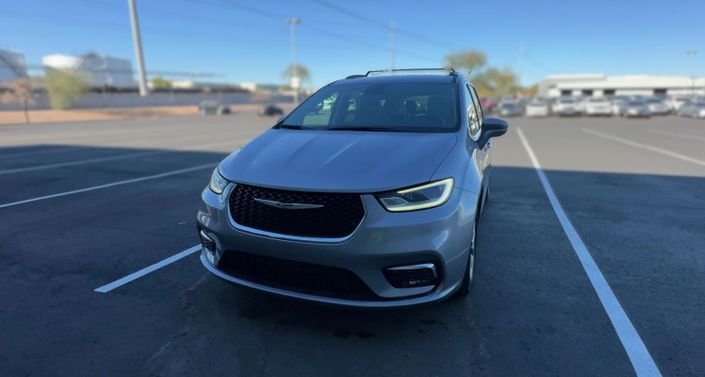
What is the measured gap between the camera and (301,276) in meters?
2.62

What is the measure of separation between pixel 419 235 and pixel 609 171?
8.09 m

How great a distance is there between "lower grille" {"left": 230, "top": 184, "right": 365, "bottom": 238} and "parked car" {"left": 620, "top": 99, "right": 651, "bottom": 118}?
1382 inches

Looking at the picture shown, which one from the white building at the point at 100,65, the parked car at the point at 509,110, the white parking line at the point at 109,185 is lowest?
the parked car at the point at 509,110

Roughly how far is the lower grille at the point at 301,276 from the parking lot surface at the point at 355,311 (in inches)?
4.8

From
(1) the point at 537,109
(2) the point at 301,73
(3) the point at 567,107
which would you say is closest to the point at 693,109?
(3) the point at 567,107

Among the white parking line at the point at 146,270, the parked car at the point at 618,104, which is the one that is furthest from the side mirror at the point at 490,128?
the parked car at the point at 618,104

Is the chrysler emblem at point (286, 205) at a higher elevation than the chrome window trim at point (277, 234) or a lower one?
higher

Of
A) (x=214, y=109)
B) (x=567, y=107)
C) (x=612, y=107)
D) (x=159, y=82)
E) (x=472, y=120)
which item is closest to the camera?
(x=472, y=120)

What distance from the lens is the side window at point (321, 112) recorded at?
3.92 m

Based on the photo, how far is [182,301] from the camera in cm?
328

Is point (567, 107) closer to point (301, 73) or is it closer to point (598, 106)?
point (598, 106)

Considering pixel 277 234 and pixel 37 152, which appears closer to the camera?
pixel 277 234

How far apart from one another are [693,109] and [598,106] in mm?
6027

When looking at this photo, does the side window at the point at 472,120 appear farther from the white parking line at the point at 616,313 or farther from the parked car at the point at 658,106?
the parked car at the point at 658,106
